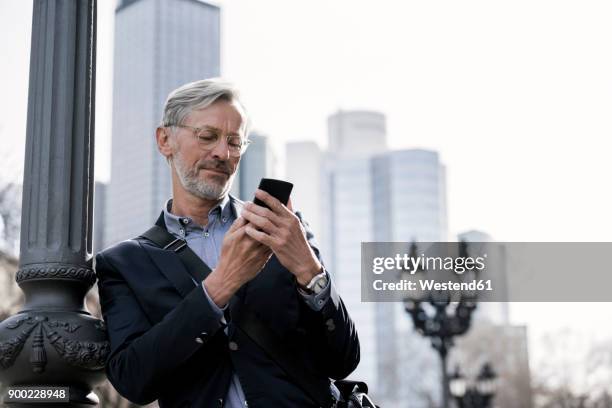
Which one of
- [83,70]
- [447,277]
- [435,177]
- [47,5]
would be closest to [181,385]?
[83,70]

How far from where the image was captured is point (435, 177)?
127438 millimetres

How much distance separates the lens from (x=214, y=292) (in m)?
3.35

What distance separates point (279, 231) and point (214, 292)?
31 cm

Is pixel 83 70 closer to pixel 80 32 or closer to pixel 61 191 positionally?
pixel 80 32

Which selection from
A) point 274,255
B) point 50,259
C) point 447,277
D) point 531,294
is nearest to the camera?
point 274,255

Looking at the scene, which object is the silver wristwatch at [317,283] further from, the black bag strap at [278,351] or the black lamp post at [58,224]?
Result: the black lamp post at [58,224]

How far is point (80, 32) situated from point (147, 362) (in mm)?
1702

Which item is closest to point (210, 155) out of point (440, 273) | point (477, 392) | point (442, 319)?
point (442, 319)

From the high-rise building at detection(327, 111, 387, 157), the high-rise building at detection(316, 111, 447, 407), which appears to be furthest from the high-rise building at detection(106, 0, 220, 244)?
the high-rise building at detection(327, 111, 387, 157)

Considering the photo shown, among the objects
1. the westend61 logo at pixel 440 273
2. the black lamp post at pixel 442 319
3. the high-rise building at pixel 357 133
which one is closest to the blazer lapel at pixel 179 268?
the westend61 logo at pixel 440 273

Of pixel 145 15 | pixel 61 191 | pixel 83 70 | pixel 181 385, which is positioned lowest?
pixel 181 385

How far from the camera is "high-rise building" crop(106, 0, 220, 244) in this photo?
11450cm

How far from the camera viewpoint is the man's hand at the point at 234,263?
3.31 metres

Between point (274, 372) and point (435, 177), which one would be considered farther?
point (435, 177)
